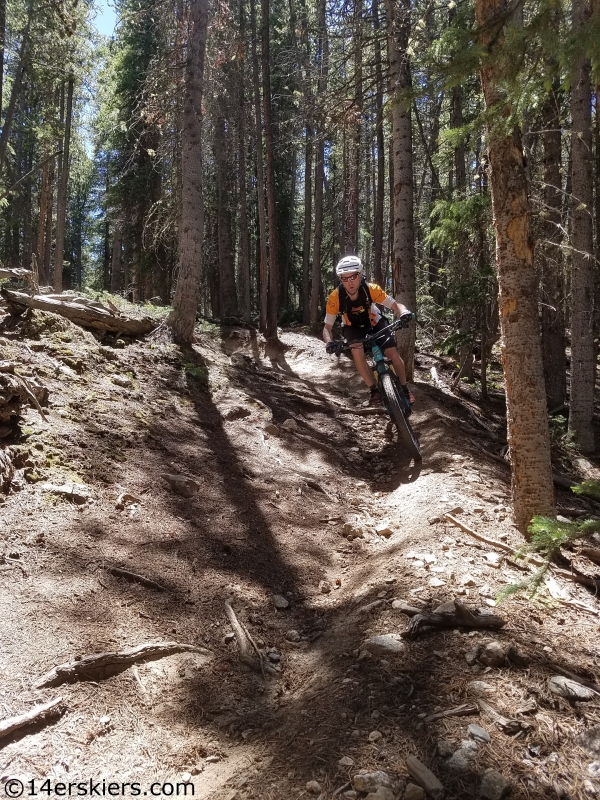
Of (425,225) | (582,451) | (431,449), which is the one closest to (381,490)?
(431,449)

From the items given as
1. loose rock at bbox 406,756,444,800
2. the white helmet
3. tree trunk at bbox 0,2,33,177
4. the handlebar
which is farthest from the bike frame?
tree trunk at bbox 0,2,33,177

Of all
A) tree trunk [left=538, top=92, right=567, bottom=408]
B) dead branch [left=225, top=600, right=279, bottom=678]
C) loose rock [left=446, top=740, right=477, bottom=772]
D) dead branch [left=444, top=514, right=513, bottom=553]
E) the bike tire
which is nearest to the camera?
loose rock [left=446, top=740, right=477, bottom=772]

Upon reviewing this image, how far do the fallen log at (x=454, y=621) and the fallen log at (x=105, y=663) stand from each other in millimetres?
1302

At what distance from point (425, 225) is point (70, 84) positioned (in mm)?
14691

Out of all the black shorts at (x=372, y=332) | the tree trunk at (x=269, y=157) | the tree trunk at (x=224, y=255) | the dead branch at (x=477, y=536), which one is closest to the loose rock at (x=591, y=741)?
the dead branch at (x=477, y=536)

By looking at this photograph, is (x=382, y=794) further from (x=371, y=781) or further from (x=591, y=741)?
(x=591, y=741)

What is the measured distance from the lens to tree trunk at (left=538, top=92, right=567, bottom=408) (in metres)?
10.5

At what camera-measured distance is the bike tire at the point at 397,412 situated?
6.70 metres

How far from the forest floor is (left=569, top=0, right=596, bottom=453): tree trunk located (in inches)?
139

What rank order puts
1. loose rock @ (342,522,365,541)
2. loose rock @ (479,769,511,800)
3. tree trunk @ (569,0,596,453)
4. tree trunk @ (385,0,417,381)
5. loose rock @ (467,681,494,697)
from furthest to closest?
tree trunk @ (569,0,596,453)
tree trunk @ (385,0,417,381)
loose rock @ (342,522,365,541)
loose rock @ (467,681,494,697)
loose rock @ (479,769,511,800)

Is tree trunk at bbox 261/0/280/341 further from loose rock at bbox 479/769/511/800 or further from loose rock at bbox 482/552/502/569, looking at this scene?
loose rock at bbox 479/769/511/800

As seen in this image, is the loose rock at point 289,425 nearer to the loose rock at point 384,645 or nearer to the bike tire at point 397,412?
the bike tire at point 397,412

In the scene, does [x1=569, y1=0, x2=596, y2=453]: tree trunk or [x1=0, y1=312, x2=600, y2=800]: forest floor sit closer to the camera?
[x1=0, y1=312, x2=600, y2=800]: forest floor

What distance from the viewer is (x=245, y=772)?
2414 millimetres
